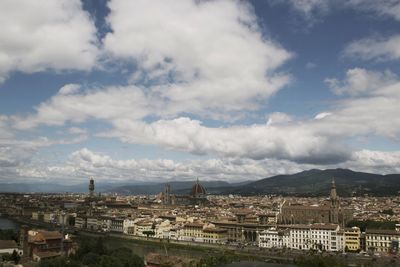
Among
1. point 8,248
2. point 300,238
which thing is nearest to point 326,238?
point 300,238

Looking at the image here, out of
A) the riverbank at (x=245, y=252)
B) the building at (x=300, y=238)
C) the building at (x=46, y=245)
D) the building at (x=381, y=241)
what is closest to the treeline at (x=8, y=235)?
the building at (x=46, y=245)

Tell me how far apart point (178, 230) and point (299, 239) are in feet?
53.7

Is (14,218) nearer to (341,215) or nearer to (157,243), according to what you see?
(157,243)

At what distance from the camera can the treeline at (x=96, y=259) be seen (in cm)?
2702

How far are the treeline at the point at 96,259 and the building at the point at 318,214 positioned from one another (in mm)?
39573

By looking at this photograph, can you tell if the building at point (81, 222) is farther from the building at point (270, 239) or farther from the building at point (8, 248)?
the building at point (8, 248)

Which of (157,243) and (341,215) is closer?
(157,243)

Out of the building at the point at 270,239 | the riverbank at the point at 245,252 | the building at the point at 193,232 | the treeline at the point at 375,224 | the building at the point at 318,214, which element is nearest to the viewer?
the riverbank at the point at 245,252

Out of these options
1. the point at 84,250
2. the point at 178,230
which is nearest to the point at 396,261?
the point at 84,250

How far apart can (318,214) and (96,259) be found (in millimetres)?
46498

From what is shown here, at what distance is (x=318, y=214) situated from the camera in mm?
70375

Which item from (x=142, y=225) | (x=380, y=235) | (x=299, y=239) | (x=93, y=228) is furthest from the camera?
(x=93, y=228)

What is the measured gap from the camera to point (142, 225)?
6569 centimetres

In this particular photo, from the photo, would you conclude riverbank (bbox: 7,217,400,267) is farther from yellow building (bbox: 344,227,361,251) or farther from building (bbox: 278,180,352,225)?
building (bbox: 278,180,352,225)
